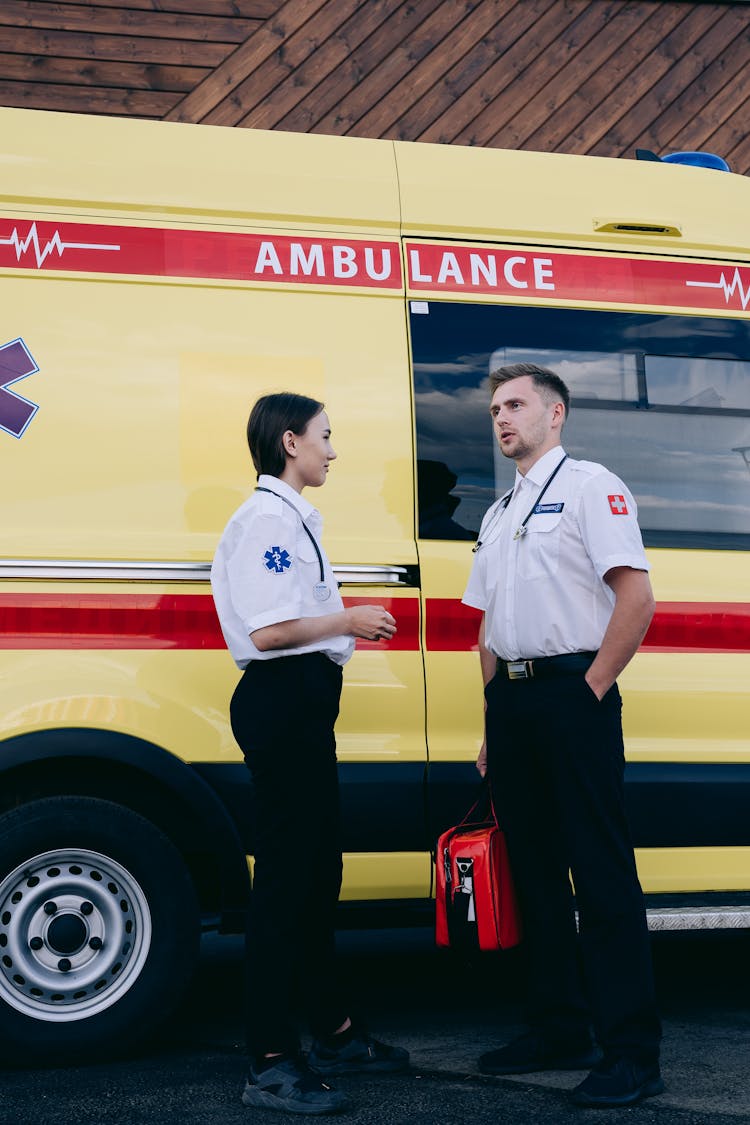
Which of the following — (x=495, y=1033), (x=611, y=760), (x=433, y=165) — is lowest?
(x=495, y=1033)

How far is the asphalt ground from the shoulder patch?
3.99ft

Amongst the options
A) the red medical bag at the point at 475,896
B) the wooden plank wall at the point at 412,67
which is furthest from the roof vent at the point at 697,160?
the wooden plank wall at the point at 412,67

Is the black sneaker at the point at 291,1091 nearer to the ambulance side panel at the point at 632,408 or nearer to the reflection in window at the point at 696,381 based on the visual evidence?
the ambulance side panel at the point at 632,408

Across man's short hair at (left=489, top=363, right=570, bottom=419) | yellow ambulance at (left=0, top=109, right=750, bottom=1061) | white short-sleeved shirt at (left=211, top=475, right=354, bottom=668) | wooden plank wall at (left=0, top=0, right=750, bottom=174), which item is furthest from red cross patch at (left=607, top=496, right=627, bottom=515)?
wooden plank wall at (left=0, top=0, right=750, bottom=174)

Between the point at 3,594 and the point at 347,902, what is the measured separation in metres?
1.31

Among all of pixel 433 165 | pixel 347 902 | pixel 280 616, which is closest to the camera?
pixel 280 616

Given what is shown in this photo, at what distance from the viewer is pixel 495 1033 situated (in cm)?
385

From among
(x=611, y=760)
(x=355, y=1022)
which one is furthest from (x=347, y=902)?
(x=611, y=760)

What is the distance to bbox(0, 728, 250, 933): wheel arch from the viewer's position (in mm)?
3383

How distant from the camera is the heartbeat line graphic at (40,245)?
357 cm

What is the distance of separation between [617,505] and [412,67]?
5.03 m

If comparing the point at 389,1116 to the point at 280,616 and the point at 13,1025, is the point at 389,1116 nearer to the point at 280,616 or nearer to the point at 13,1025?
the point at 13,1025

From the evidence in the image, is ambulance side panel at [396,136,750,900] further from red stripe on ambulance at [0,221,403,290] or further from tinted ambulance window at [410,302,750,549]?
red stripe on ambulance at [0,221,403,290]

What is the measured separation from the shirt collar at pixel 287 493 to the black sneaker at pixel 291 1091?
1.36 meters
